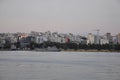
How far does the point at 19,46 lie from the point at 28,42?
3372mm

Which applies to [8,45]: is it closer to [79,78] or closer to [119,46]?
[119,46]

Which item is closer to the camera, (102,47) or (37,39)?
(102,47)

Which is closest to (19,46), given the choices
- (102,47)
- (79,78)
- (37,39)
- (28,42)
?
(28,42)

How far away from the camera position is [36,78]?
1449 centimetres

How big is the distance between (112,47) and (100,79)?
8119 centimetres

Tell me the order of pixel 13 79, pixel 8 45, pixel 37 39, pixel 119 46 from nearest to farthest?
pixel 13 79, pixel 119 46, pixel 8 45, pixel 37 39

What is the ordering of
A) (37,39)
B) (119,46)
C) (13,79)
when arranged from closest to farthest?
(13,79) < (119,46) < (37,39)

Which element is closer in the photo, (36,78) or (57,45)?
(36,78)

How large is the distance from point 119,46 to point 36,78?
79.7 meters

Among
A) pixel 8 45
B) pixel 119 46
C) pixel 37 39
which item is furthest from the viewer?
pixel 37 39

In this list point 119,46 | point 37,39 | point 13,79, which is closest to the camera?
point 13,79

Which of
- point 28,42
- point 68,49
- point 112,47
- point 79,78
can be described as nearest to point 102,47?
point 112,47

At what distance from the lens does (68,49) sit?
97.9 metres

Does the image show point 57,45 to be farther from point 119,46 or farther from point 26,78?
point 26,78
